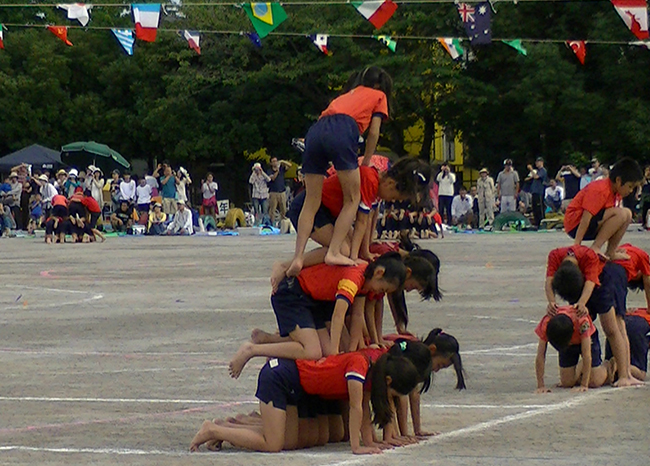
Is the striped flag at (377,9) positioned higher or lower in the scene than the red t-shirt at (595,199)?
A: higher

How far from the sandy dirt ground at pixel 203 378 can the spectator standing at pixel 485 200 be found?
15.2m

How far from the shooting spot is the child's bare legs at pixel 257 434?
7.73 metres

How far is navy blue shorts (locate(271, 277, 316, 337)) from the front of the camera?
815 centimetres

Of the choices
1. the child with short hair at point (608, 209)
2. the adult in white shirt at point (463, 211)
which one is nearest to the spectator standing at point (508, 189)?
the adult in white shirt at point (463, 211)

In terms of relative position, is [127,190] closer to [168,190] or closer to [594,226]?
[168,190]

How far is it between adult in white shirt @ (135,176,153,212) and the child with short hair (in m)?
29.9

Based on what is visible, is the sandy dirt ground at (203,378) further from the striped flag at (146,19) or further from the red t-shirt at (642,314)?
the striped flag at (146,19)

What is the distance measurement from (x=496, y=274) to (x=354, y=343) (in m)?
13.1

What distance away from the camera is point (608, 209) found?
10.2 meters

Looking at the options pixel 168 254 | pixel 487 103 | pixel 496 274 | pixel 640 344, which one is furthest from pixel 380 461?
pixel 487 103

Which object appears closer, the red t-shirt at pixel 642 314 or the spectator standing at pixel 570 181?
the red t-shirt at pixel 642 314

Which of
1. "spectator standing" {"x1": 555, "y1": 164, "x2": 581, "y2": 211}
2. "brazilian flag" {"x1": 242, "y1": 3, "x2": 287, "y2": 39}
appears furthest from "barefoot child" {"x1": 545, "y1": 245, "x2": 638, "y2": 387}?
"spectator standing" {"x1": 555, "y1": 164, "x2": 581, "y2": 211}

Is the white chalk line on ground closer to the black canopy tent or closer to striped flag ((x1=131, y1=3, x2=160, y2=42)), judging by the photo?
striped flag ((x1=131, y1=3, x2=160, y2=42))

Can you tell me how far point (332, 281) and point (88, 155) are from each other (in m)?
40.7
